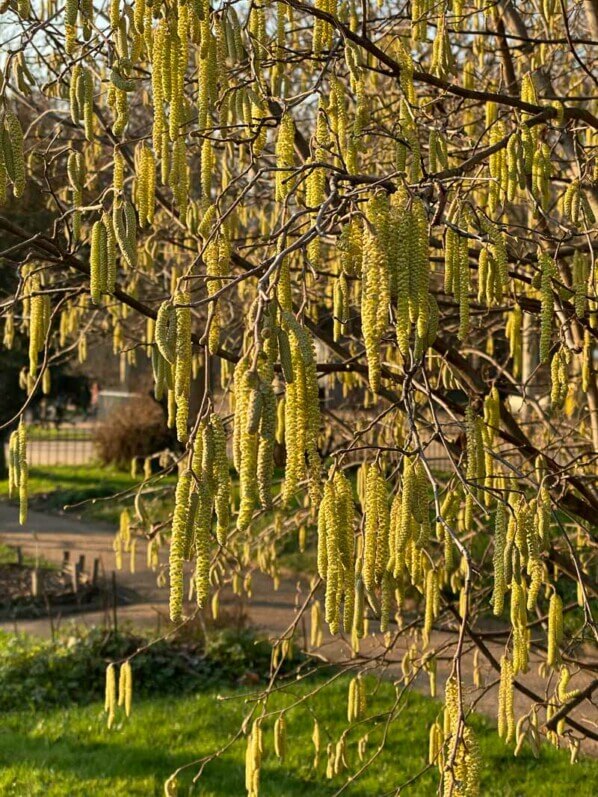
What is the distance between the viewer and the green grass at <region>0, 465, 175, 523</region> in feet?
46.2

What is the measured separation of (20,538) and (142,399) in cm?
563

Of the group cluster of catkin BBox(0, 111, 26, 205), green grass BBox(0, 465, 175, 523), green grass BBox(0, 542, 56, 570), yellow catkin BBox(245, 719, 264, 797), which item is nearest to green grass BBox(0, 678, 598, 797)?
yellow catkin BBox(245, 719, 264, 797)

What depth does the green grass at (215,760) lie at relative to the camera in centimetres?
490

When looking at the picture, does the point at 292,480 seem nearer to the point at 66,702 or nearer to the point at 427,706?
the point at 427,706

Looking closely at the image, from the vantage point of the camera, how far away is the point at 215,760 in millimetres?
5238

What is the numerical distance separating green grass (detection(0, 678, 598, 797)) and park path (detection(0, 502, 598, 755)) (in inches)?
14.8

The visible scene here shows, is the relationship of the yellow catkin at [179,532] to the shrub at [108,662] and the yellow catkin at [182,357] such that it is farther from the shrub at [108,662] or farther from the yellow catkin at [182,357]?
the shrub at [108,662]

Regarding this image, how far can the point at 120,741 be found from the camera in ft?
18.3

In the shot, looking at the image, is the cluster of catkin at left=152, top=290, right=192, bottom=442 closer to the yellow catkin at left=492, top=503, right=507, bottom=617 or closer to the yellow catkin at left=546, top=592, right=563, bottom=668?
the yellow catkin at left=492, top=503, right=507, bottom=617

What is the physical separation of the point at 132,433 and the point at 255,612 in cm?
971

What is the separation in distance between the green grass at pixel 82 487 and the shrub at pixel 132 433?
1.18ft

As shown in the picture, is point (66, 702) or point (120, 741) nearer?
point (120, 741)

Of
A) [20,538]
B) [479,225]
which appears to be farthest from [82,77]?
[20,538]

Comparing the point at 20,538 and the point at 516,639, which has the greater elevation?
the point at 516,639
